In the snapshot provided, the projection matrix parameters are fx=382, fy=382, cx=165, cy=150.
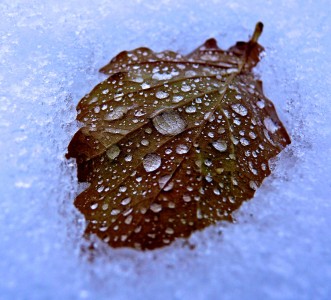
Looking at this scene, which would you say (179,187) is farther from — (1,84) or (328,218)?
(1,84)

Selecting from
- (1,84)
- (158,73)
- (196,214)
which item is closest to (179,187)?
(196,214)

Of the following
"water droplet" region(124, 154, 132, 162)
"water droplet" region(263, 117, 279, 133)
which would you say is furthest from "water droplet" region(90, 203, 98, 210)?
"water droplet" region(263, 117, 279, 133)

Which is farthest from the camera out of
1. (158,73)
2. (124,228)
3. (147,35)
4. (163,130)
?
(147,35)

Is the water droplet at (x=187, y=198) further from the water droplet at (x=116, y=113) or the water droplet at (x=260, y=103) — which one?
the water droplet at (x=260, y=103)

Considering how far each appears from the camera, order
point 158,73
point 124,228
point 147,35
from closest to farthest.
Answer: point 124,228 < point 158,73 < point 147,35

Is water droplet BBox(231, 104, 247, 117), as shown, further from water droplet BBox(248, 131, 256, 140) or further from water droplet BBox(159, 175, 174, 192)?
water droplet BBox(159, 175, 174, 192)

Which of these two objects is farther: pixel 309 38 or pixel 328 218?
pixel 309 38

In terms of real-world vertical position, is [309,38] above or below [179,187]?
above

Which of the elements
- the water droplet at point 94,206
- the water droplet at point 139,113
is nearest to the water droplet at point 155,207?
the water droplet at point 94,206
